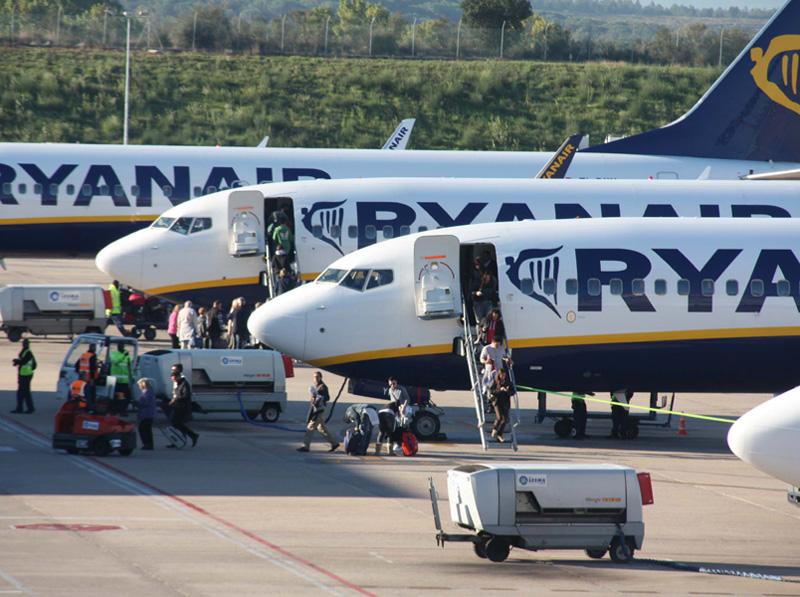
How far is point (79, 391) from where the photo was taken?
1088 inches

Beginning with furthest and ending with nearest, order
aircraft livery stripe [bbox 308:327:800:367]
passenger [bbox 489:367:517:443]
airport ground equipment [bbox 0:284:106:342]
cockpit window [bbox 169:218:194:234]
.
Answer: airport ground equipment [bbox 0:284:106:342], cockpit window [bbox 169:218:194:234], aircraft livery stripe [bbox 308:327:800:367], passenger [bbox 489:367:517:443]

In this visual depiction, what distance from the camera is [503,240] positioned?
92.5 feet

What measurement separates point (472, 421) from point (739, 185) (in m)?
13.4

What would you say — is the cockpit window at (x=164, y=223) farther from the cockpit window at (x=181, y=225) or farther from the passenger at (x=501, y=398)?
the passenger at (x=501, y=398)

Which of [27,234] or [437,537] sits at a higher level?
[27,234]

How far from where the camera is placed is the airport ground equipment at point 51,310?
40.6 m

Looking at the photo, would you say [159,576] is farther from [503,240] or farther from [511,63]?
[511,63]

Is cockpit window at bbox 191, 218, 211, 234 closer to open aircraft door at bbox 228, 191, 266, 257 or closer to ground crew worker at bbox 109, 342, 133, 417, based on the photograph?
open aircraft door at bbox 228, 191, 266, 257

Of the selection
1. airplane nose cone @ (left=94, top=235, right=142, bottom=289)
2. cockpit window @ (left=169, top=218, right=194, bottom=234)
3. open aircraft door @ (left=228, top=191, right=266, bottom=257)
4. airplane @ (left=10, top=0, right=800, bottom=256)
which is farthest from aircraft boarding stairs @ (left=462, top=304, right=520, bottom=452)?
airplane @ (left=10, top=0, right=800, bottom=256)

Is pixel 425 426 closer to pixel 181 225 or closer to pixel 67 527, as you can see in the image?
pixel 67 527

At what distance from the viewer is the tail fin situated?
4541cm

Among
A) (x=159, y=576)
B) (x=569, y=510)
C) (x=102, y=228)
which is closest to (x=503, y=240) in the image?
(x=569, y=510)

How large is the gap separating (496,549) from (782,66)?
33.8 meters

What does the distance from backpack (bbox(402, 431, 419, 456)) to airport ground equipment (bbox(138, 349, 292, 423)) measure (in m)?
5.19
